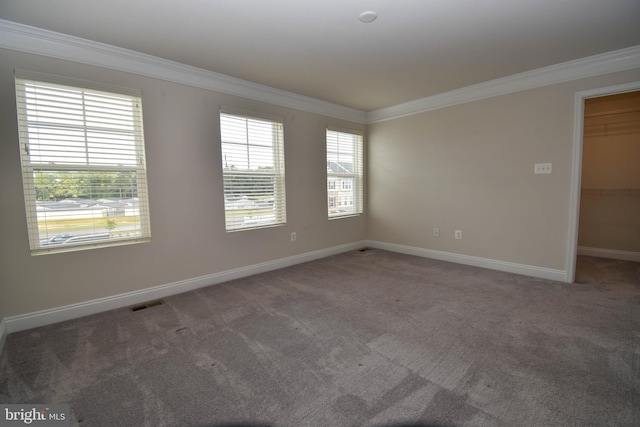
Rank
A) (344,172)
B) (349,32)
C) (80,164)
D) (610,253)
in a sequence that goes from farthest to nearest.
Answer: (344,172) < (610,253) < (80,164) < (349,32)

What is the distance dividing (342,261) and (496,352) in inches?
108

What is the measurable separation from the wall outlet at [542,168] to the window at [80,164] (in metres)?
4.62

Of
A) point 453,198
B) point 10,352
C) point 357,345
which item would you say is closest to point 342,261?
point 453,198

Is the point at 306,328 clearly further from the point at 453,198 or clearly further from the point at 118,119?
the point at 453,198

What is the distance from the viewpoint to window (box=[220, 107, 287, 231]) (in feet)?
12.2

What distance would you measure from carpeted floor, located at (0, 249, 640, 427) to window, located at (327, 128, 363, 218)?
7.06 feet

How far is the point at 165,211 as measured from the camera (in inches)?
127

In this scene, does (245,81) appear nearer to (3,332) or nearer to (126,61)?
(126,61)

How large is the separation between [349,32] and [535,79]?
8.48 ft

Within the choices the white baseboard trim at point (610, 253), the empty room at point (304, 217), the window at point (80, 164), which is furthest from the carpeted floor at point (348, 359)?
the white baseboard trim at point (610, 253)

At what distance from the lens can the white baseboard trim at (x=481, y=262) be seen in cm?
366

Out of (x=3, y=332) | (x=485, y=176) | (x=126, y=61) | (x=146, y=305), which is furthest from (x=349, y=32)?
(x=3, y=332)

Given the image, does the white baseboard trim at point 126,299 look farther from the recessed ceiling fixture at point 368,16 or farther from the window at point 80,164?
the recessed ceiling fixture at point 368,16

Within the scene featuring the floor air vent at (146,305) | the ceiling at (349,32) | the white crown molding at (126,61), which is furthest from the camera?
the floor air vent at (146,305)
